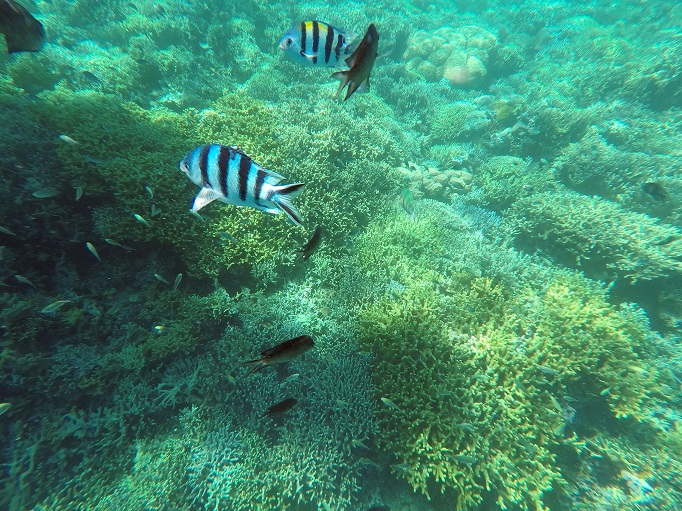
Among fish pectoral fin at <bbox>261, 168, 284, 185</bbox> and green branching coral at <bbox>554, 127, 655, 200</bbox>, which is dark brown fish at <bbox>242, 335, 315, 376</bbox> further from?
green branching coral at <bbox>554, 127, 655, 200</bbox>

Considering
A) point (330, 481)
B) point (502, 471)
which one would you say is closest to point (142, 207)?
point (330, 481)

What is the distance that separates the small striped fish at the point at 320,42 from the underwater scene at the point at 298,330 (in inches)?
0.8

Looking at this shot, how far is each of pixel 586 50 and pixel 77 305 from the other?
75.3 feet

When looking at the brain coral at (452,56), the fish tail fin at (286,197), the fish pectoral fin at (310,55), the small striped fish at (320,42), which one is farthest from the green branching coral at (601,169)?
the fish tail fin at (286,197)

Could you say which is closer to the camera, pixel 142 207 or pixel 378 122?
pixel 142 207

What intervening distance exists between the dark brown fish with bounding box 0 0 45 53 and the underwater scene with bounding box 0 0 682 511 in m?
0.02

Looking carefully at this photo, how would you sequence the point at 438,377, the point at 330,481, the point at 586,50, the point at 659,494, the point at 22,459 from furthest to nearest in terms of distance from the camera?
the point at 586,50
the point at 659,494
the point at 438,377
the point at 330,481
the point at 22,459

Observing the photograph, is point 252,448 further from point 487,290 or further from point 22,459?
point 487,290

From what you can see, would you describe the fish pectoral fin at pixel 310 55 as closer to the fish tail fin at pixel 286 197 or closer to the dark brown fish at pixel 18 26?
the fish tail fin at pixel 286 197

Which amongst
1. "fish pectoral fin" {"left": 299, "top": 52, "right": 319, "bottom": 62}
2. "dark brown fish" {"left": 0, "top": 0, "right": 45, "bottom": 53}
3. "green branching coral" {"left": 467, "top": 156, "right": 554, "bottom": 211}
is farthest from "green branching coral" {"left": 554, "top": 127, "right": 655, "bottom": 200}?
"dark brown fish" {"left": 0, "top": 0, "right": 45, "bottom": 53}

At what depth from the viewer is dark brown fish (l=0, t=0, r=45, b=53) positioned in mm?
3607

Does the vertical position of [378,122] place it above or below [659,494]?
above

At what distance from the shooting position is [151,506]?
11.5 feet

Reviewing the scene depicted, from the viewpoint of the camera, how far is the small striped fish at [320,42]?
8.91 ft
